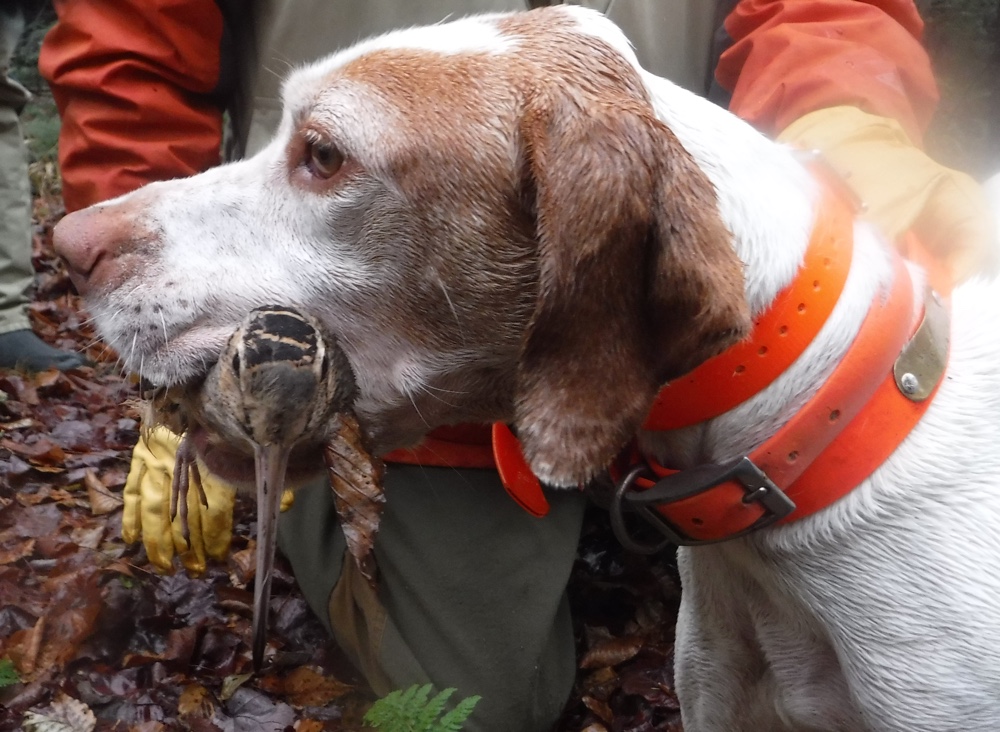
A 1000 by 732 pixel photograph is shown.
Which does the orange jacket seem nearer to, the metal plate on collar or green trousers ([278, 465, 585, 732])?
the metal plate on collar

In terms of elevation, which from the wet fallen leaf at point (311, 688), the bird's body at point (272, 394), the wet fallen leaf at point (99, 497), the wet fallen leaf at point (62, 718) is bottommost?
the wet fallen leaf at point (99, 497)

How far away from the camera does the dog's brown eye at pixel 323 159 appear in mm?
1483

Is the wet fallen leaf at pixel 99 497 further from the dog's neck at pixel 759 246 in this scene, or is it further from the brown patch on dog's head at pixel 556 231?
the dog's neck at pixel 759 246

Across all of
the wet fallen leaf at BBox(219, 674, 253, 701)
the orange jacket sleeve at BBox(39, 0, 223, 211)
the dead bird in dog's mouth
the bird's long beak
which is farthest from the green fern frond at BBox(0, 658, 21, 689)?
the orange jacket sleeve at BBox(39, 0, 223, 211)

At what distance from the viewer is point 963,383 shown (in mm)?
1568

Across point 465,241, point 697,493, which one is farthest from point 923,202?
point 465,241

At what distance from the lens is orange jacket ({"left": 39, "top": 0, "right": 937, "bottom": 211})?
7.60ft

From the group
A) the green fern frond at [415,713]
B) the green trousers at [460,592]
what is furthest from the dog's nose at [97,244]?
the green trousers at [460,592]

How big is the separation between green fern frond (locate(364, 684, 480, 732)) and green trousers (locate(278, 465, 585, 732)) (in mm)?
600

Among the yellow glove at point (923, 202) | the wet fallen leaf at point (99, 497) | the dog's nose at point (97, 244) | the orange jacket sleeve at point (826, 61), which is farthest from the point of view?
the wet fallen leaf at point (99, 497)

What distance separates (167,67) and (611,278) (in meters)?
1.78

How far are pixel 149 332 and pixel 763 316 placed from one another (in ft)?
3.40

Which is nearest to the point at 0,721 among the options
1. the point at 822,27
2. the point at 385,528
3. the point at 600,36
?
the point at 385,528

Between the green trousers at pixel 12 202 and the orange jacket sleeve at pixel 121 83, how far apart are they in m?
1.85
